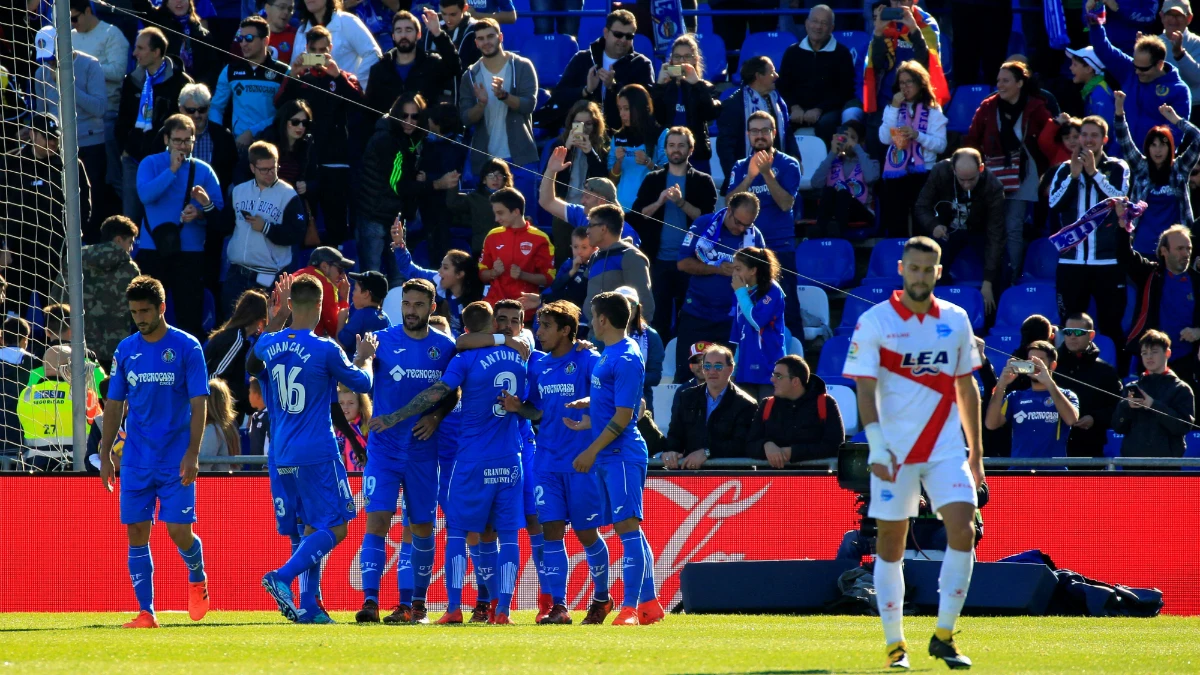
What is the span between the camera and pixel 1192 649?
8406mm

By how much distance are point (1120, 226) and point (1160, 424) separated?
9.00 feet

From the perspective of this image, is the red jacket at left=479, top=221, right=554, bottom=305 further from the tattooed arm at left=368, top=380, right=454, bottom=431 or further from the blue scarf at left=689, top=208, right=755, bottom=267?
the tattooed arm at left=368, top=380, right=454, bottom=431

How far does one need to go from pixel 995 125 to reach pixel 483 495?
7872mm

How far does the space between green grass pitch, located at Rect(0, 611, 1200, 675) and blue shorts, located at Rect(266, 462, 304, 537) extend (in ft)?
1.96

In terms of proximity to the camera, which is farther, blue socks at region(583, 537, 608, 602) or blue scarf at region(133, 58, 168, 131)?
blue scarf at region(133, 58, 168, 131)

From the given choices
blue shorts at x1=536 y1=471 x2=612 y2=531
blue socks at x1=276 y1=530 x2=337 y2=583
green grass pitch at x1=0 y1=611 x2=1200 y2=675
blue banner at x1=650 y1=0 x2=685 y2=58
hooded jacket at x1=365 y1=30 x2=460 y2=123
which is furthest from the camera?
blue banner at x1=650 y1=0 x2=685 y2=58

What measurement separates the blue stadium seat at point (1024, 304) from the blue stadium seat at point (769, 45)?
4543mm

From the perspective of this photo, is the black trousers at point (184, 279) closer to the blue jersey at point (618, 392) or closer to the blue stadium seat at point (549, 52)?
the blue stadium seat at point (549, 52)

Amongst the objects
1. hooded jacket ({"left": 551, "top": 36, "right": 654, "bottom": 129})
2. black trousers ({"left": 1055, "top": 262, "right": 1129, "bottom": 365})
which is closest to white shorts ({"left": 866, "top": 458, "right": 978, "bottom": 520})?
black trousers ({"left": 1055, "top": 262, "right": 1129, "bottom": 365})

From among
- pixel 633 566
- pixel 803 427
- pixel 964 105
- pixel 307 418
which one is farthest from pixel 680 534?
pixel 964 105

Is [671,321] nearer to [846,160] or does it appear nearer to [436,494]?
[846,160]

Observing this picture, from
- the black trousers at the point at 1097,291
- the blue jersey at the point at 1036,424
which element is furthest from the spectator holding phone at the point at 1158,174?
the blue jersey at the point at 1036,424

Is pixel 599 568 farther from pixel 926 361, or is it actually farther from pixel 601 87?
pixel 601 87

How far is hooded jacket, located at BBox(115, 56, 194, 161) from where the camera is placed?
1666 cm
